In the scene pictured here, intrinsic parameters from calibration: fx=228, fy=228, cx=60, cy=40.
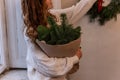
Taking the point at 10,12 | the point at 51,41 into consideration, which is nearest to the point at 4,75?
the point at 10,12

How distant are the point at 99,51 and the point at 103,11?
0.35 metres

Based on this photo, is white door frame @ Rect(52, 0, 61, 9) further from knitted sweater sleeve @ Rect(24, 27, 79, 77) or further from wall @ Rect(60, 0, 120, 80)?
knitted sweater sleeve @ Rect(24, 27, 79, 77)

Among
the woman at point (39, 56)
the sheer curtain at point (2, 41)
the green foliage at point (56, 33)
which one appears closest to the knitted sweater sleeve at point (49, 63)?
the woman at point (39, 56)

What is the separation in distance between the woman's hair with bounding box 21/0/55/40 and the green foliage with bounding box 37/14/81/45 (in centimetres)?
8

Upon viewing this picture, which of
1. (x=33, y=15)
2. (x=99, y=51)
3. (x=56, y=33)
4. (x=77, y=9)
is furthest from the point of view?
(x=99, y=51)

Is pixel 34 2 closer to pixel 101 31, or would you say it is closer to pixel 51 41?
pixel 51 41

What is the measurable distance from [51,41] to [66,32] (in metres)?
0.10

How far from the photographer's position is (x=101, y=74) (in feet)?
6.44

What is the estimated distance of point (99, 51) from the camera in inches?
76.0

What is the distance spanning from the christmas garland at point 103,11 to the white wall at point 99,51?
0.05 meters

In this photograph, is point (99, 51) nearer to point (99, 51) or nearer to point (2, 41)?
point (99, 51)

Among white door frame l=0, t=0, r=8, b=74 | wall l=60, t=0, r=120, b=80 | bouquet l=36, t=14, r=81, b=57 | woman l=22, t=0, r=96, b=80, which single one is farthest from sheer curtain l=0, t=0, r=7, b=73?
wall l=60, t=0, r=120, b=80

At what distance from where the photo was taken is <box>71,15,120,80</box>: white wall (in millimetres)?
1877

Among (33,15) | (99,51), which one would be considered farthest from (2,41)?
(99,51)
